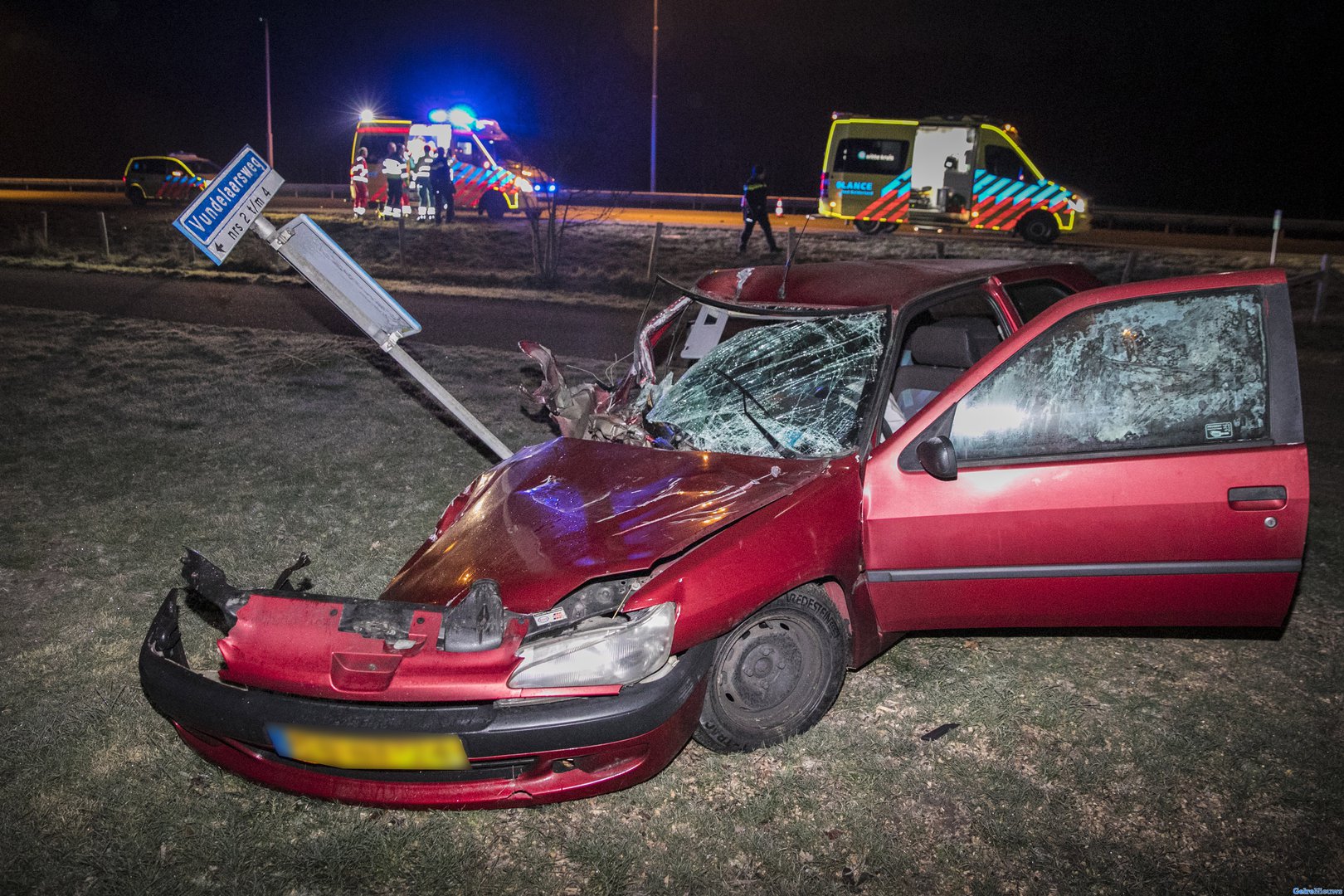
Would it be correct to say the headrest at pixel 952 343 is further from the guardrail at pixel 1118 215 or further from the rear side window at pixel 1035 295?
the guardrail at pixel 1118 215

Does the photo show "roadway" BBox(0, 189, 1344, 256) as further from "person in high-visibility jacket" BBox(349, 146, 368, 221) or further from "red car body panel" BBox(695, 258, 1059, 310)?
"red car body panel" BBox(695, 258, 1059, 310)

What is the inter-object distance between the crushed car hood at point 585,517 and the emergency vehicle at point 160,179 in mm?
28702

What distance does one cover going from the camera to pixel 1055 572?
346 cm

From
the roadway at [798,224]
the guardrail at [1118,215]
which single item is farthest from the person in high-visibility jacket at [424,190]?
the roadway at [798,224]

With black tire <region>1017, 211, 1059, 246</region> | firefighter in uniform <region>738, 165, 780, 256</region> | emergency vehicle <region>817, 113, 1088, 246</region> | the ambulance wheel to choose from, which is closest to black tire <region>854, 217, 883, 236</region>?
→ emergency vehicle <region>817, 113, 1088, 246</region>

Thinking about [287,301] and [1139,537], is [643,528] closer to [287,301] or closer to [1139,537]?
[1139,537]

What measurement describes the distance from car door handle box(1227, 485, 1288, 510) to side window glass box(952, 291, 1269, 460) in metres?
0.19

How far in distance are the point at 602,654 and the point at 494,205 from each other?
21.7 m

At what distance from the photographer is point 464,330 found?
11.9m

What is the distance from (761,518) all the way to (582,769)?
96cm

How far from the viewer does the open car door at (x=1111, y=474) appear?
337cm

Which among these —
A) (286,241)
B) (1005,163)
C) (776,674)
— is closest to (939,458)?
(776,674)

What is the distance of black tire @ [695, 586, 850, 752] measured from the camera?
321 centimetres

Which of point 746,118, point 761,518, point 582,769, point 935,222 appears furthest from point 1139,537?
point 746,118
